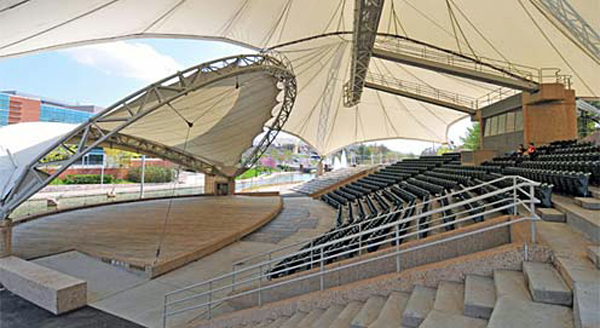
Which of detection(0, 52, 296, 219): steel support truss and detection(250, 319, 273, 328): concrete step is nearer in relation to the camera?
detection(250, 319, 273, 328): concrete step

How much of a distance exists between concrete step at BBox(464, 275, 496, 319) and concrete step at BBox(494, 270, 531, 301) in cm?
9

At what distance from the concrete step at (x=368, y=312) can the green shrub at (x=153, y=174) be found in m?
37.4

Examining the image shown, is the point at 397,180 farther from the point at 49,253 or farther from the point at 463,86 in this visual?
the point at 49,253

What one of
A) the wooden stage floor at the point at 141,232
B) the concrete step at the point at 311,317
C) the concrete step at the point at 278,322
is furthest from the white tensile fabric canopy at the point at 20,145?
the concrete step at the point at 311,317

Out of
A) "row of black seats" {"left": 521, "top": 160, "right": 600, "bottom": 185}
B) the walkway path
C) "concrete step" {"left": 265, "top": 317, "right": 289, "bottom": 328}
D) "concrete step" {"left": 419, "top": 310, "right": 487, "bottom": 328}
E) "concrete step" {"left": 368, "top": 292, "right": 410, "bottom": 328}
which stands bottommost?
the walkway path

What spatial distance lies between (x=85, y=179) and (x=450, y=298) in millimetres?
36973

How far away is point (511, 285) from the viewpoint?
267 cm

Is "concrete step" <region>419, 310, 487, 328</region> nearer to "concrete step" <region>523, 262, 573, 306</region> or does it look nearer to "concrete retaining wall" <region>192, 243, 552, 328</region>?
"concrete step" <region>523, 262, 573, 306</region>

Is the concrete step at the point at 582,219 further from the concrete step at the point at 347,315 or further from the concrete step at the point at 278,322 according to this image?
the concrete step at the point at 278,322

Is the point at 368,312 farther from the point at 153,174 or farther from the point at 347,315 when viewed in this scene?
the point at 153,174

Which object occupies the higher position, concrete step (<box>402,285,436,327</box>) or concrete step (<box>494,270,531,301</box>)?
concrete step (<box>494,270,531,301</box>)

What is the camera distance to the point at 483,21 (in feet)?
42.1

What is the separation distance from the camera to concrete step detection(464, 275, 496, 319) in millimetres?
2512

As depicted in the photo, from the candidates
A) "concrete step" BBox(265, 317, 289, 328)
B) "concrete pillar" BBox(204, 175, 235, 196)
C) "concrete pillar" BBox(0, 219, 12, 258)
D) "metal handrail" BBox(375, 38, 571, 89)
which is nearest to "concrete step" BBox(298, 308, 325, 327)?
"concrete step" BBox(265, 317, 289, 328)
